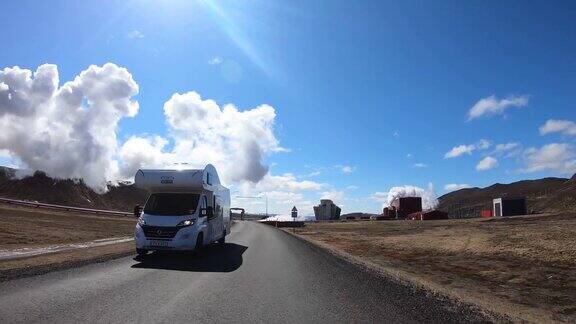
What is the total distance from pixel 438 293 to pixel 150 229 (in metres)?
9.81

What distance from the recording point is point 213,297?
960 centimetres

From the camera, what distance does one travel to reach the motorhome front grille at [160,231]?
16.4m

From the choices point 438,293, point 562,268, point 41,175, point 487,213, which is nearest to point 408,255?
point 562,268

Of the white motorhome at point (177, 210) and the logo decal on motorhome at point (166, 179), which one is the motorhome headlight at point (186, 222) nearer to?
the white motorhome at point (177, 210)

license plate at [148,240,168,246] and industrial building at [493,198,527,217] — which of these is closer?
license plate at [148,240,168,246]

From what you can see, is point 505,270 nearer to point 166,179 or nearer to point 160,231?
point 160,231

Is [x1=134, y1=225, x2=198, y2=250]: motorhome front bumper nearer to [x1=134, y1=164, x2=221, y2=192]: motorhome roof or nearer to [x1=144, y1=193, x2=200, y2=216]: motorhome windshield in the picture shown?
[x1=144, y1=193, x2=200, y2=216]: motorhome windshield

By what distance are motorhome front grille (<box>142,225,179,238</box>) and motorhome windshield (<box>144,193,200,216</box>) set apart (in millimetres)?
934

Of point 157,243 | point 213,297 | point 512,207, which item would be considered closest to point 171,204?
point 157,243

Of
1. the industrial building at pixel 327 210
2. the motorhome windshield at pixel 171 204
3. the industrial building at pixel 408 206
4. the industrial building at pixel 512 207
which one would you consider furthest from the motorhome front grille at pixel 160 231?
the industrial building at pixel 327 210

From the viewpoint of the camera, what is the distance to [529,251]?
68.1ft

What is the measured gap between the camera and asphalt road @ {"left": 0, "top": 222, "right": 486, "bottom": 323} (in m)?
7.84

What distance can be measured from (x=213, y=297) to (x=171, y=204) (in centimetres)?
886

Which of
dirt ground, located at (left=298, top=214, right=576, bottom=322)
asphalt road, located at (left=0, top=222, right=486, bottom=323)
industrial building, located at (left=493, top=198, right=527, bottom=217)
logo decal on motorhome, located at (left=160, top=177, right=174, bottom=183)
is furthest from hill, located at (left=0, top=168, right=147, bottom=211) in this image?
asphalt road, located at (left=0, top=222, right=486, bottom=323)
